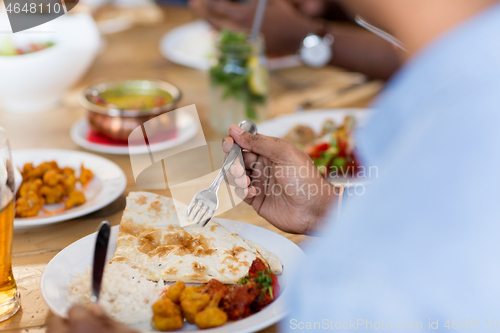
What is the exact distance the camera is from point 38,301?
93cm

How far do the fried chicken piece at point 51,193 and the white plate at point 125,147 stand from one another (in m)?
0.29

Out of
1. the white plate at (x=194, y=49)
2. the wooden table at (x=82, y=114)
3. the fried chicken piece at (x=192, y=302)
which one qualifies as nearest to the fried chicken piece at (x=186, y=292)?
the fried chicken piece at (x=192, y=302)

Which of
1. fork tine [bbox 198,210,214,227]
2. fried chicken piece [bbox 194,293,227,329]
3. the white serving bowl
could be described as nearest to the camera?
fried chicken piece [bbox 194,293,227,329]

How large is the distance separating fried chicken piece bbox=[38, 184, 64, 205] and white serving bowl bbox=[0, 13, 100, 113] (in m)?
0.75

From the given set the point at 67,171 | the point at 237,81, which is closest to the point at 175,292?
the point at 67,171

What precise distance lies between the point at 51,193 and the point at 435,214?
38.5 inches

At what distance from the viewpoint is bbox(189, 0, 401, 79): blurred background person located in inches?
91.9

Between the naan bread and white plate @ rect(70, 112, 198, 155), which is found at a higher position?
the naan bread

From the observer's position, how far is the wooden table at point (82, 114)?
3.34ft

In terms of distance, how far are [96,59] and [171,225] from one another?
1.75 metres

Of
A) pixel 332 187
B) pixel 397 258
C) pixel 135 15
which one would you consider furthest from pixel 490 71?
pixel 135 15

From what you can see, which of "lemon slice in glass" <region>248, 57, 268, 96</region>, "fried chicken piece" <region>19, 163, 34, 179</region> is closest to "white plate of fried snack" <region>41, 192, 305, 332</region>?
"fried chicken piece" <region>19, 163, 34, 179</region>

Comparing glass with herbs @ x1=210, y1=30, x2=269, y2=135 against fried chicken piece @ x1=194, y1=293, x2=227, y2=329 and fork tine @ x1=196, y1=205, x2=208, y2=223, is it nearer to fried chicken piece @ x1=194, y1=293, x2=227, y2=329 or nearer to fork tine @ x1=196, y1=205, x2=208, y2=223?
fork tine @ x1=196, y1=205, x2=208, y2=223

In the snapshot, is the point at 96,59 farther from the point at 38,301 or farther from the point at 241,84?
the point at 38,301
